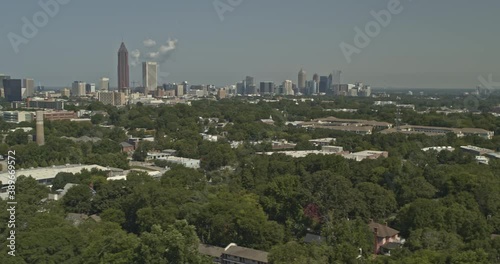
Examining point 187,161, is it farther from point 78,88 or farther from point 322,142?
point 78,88

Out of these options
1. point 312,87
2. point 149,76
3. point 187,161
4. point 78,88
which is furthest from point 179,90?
point 187,161

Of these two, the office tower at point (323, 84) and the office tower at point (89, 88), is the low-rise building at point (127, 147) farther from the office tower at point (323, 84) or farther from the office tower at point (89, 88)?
the office tower at point (323, 84)

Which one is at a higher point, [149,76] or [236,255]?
[149,76]

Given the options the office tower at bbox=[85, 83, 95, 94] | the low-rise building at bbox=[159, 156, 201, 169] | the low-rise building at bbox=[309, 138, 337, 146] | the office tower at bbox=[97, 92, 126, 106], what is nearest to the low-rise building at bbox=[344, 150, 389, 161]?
the low-rise building at bbox=[309, 138, 337, 146]

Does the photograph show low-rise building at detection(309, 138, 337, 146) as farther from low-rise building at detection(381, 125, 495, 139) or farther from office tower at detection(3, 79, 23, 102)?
office tower at detection(3, 79, 23, 102)

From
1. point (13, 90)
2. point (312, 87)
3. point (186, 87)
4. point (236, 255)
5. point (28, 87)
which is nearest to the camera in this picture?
point (236, 255)
